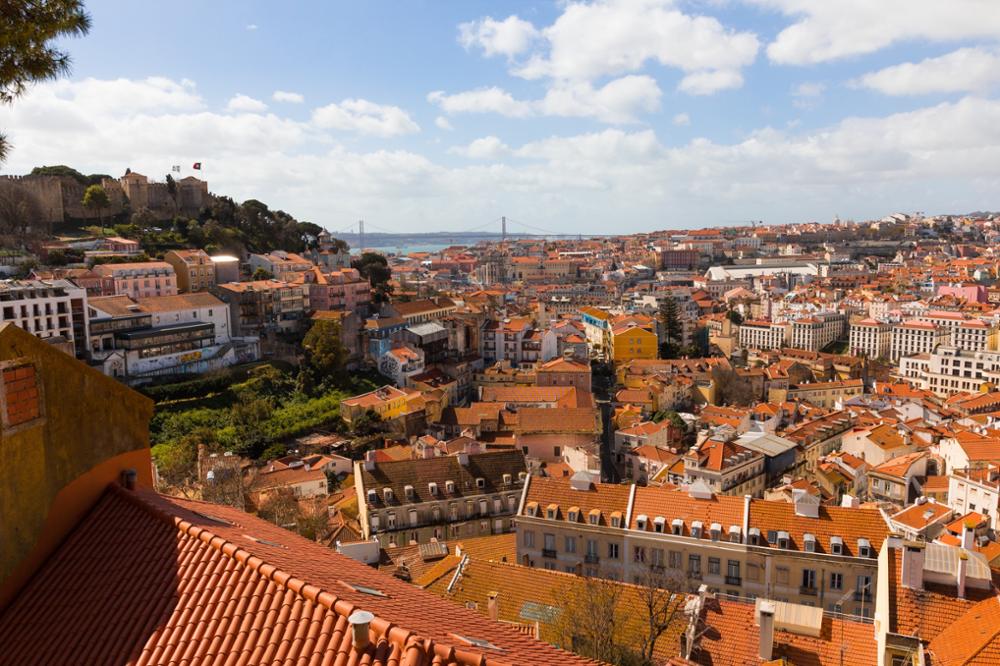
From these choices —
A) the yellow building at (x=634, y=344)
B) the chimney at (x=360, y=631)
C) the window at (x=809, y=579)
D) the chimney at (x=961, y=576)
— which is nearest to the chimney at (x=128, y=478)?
the chimney at (x=360, y=631)

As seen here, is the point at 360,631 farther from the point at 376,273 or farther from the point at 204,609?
the point at 376,273

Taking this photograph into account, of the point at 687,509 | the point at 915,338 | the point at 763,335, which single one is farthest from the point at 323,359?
the point at 915,338

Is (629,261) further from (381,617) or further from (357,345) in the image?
(381,617)

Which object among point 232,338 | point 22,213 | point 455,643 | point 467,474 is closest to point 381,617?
point 455,643

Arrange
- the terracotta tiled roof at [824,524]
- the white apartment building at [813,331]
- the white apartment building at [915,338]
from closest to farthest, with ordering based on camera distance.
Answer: the terracotta tiled roof at [824,524], the white apartment building at [915,338], the white apartment building at [813,331]

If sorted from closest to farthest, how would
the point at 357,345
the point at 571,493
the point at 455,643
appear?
1. the point at 455,643
2. the point at 571,493
3. the point at 357,345

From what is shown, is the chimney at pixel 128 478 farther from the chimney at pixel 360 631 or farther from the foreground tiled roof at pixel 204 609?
the chimney at pixel 360 631

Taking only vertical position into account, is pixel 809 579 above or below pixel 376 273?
below
